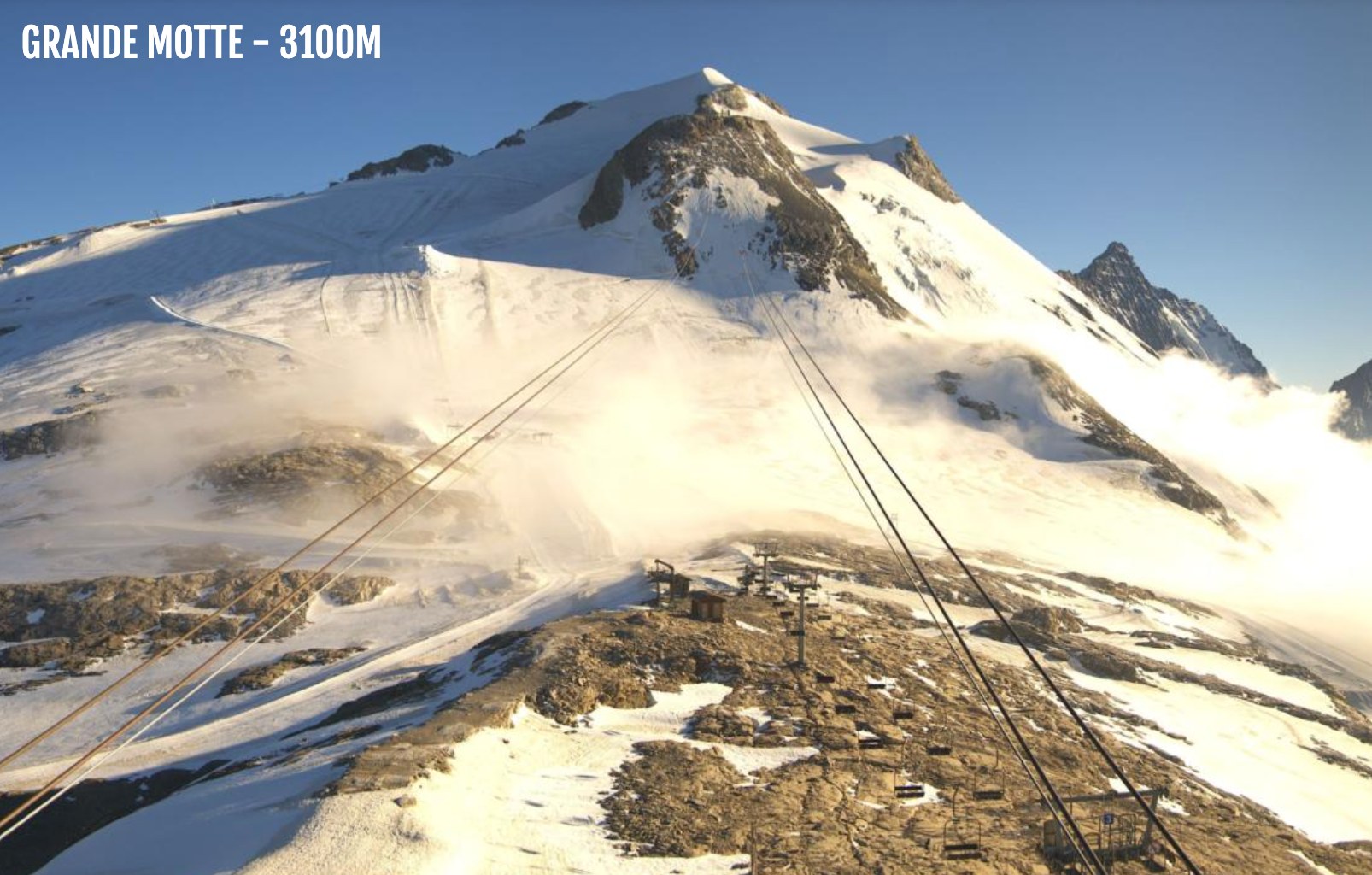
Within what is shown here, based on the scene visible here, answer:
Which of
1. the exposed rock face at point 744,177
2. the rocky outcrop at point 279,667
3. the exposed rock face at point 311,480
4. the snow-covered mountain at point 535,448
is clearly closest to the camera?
the snow-covered mountain at point 535,448

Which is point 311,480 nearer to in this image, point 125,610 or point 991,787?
point 125,610

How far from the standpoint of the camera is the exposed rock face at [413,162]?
11894 centimetres

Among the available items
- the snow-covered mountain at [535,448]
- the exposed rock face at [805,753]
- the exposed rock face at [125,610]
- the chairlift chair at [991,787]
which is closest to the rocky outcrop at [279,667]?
the snow-covered mountain at [535,448]

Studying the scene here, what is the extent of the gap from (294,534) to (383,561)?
4.66 m

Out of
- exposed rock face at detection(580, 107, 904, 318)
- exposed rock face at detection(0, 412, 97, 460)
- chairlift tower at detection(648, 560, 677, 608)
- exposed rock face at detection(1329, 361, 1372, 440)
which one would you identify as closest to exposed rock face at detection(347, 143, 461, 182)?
exposed rock face at detection(580, 107, 904, 318)

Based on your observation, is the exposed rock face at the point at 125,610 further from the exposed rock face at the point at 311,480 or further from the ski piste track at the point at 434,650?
the exposed rock face at the point at 311,480

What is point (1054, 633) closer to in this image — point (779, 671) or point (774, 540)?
point (774, 540)

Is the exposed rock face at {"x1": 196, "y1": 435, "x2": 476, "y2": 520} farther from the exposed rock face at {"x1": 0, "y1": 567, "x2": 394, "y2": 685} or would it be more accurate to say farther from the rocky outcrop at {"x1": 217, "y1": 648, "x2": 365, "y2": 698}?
the rocky outcrop at {"x1": 217, "y1": 648, "x2": 365, "y2": 698}

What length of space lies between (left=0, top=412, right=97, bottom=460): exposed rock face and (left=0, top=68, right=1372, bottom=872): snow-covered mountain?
0.17 metres

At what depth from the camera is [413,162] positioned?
120500 mm

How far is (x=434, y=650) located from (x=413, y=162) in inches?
4250

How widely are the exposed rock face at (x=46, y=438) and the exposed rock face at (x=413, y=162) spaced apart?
80.1 meters

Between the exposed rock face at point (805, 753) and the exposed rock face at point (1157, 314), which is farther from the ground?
the exposed rock face at point (1157, 314)

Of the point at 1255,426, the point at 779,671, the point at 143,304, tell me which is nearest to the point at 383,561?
the point at 779,671
